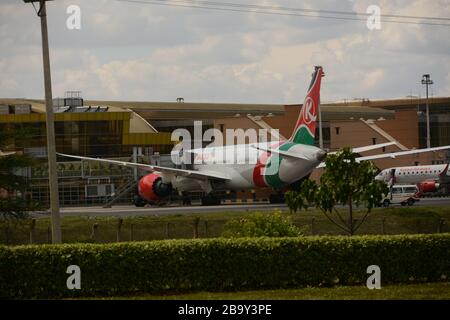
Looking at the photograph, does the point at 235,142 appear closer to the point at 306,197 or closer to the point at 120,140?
the point at 120,140

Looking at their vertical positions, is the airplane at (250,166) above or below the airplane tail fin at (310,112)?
below

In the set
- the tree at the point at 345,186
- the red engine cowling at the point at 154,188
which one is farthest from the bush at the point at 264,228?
the red engine cowling at the point at 154,188

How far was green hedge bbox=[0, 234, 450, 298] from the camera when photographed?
25.6 meters

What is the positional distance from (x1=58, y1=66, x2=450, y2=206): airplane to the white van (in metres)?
3.90

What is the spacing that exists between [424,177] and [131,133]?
27005 mm

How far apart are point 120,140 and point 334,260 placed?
67.8 metres

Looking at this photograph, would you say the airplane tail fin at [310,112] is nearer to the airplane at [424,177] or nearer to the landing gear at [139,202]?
the landing gear at [139,202]

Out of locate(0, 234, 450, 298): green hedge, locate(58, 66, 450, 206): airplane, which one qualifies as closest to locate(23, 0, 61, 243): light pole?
locate(0, 234, 450, 298): green hedge

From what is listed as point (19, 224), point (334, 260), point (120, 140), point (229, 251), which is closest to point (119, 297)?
point (229, 251)

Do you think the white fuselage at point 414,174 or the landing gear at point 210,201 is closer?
the landing gear at point 210,201

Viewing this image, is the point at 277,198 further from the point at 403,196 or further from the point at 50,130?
the point at 50,130

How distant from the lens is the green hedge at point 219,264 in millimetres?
25562

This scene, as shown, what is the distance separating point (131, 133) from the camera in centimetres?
9406

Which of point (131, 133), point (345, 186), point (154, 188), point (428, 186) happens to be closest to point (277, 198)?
point (154, 188)
